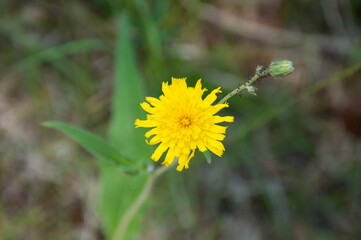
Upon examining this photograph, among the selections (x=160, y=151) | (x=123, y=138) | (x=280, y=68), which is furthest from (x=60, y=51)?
(x=280, y=68)

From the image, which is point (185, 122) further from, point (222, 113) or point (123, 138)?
point (222, 113)

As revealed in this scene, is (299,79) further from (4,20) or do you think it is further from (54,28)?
(4,20)

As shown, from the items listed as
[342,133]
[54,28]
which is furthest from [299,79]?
[54,28]

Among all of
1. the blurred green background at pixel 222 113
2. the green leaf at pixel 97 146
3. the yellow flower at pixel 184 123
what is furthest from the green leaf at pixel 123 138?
the yellow flower at pixel 184 123

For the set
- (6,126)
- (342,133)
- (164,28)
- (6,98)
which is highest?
(164,28)

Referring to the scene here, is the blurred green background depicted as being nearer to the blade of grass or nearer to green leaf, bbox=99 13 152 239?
the blade of grass

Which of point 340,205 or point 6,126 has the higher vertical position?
point 6,126
